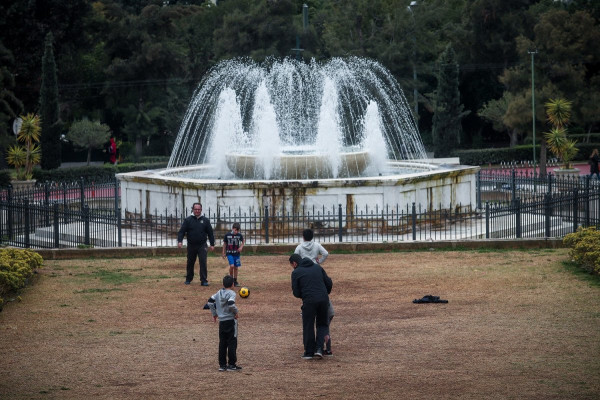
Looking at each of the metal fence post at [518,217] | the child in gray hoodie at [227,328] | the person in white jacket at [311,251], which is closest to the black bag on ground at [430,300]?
the person in white jacket at [311,251]

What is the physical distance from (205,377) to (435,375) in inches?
105

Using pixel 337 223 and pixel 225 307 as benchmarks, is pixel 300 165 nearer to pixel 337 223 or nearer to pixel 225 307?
pixel 337 223

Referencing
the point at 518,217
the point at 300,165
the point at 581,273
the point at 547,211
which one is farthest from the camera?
the point at 300,165

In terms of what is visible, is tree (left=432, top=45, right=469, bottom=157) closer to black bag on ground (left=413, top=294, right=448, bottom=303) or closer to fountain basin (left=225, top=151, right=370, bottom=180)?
fountain basin (left=225, top=151, right=370, bottom=180)

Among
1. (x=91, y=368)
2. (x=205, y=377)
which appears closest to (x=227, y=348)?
(x=205, y=377)

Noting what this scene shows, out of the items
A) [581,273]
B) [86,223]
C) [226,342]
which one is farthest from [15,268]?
[581,273]

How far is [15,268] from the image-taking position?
1684cm

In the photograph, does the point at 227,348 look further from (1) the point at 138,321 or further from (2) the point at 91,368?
(1) the point at 138,321

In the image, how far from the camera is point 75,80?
196 feet

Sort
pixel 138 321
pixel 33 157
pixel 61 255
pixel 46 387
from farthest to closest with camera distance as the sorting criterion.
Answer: pixel 33 157, pixel 61 255, pixel 138 321, pixel 46 387

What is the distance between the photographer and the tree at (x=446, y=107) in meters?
52.3

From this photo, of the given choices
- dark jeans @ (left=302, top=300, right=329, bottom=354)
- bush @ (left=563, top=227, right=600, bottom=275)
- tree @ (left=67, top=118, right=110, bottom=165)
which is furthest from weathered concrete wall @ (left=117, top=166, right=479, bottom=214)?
tree @ (left=67, top=118, right=110, bottom=165)

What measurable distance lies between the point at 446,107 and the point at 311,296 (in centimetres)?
4173

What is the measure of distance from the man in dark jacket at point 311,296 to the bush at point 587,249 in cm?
662
